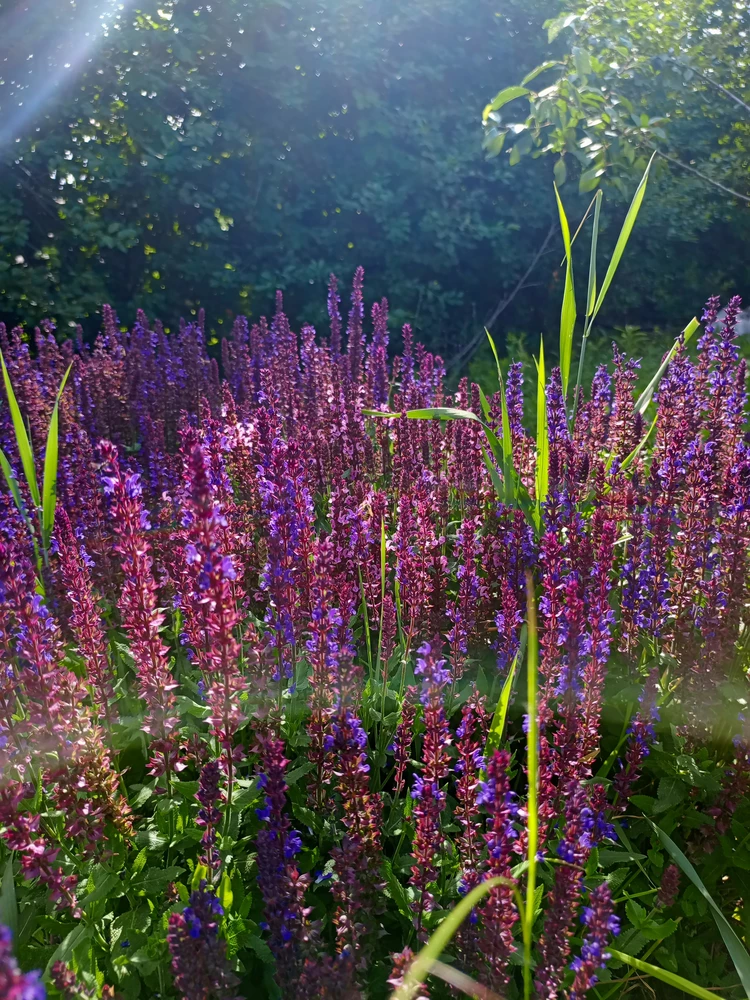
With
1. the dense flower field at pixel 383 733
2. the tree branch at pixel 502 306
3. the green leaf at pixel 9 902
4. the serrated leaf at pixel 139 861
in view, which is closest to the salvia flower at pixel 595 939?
the dense flower field at pixel 383 733

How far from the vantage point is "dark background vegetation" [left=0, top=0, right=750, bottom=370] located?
851cm

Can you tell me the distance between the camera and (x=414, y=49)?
32.1 feet

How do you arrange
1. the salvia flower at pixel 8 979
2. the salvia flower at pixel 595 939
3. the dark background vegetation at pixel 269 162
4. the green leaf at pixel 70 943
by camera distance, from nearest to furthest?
the salvia flower at pixel 8 979 → the salvia flower at pixel 595 939 → the green leaf at pixel 70 943 → the dark background vegetation at pixel 269 162

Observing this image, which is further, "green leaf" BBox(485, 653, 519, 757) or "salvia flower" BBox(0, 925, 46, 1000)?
"green leaf" BBox(485, 653, 519, 757)

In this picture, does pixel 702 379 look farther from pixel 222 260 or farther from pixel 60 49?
pixel 60 49

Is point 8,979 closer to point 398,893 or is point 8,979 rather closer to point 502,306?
point 398,893

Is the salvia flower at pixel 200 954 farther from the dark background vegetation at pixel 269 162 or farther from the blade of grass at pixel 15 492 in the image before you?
the dark background vegetation at pixel 269 162

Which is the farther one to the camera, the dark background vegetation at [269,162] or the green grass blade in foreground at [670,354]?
the dark background vegetation at [269,162]

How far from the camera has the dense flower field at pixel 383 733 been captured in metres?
1.68

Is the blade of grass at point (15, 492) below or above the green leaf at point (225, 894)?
above

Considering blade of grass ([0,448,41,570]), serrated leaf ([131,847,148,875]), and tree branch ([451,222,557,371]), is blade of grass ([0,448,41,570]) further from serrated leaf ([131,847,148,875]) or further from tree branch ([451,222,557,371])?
tree branch ([451,222,557,371])

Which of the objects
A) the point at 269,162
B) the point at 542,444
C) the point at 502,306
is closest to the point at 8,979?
the point at 542,444

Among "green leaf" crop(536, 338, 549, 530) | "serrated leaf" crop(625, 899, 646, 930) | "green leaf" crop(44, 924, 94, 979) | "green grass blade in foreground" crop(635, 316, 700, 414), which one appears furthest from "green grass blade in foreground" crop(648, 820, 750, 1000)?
"green grass blade in foreground" crop(635, 316, 700, 414)

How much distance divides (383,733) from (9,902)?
45.0 inches
